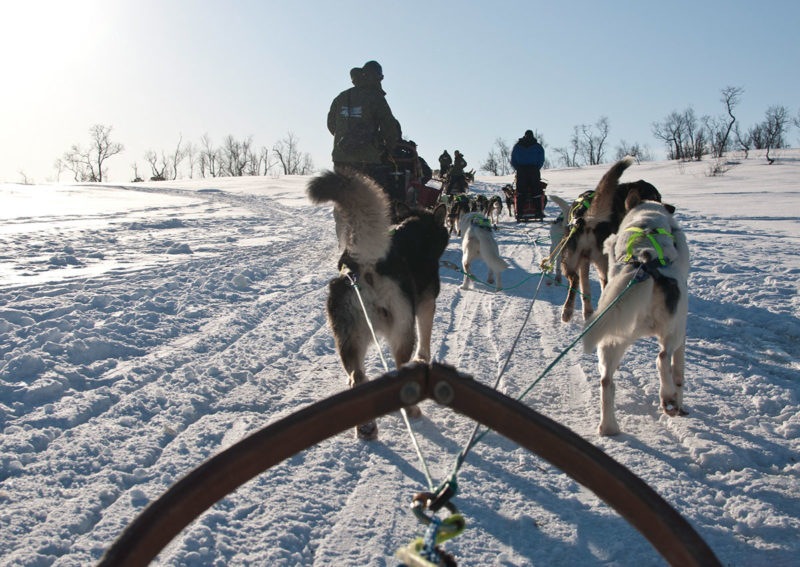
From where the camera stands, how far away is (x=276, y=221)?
1500 centimetres

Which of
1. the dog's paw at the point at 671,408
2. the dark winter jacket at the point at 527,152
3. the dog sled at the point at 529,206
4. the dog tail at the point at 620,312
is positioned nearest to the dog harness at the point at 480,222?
the dog's paw at the point at 671,408

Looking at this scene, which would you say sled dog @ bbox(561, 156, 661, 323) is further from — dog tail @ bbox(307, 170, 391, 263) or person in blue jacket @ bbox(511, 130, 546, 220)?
person in blue jacket @ bbox(511, 130, 546, 220)

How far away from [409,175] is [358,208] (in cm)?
600

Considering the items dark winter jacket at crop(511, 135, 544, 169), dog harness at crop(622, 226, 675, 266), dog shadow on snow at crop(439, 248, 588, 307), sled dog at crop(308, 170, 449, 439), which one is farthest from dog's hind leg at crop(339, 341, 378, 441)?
dark winter jacket at crop(511, 135, 544, 169)

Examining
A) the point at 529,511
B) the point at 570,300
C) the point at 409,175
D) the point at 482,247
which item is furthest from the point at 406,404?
the point at 409,175

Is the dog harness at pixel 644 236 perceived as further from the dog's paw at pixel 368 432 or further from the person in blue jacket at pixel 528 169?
the person in blue jacket at pixel 528 169

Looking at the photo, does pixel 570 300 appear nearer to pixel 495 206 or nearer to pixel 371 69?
pixel 371 69

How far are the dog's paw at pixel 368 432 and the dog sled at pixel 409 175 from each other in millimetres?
5006

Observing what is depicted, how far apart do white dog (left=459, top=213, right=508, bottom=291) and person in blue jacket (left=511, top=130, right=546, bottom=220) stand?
5.43 metres

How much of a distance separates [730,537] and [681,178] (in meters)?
38.1

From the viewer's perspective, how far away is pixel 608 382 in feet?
10.3

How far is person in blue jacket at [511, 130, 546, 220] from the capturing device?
42.1 feet

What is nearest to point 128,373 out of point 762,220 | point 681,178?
point 762,220

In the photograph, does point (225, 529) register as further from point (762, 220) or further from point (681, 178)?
point (681, 178)
